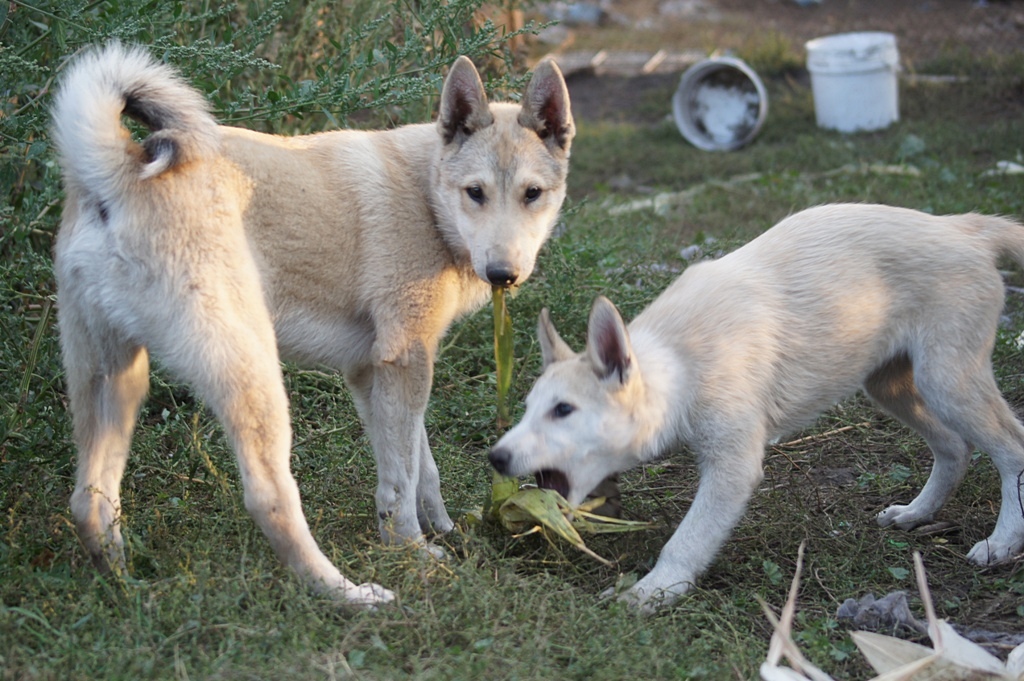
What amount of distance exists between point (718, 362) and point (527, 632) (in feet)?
3.97

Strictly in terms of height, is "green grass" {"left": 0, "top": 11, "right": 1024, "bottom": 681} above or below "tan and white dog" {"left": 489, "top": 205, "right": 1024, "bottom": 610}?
below

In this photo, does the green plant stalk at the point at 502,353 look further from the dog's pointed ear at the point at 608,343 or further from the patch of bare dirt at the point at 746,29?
the patch of bare dirt at the point at 746,29

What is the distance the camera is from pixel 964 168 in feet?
28.6

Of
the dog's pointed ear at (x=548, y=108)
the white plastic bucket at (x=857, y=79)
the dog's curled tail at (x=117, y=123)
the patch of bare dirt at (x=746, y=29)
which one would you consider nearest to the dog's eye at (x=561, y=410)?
the dog's pointed ear at (x=548, y=108)

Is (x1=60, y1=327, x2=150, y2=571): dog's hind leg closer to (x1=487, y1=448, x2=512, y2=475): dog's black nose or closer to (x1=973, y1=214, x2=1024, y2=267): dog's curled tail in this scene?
(x1=487, y1=448, x2=512, y2=475): dog's black nose

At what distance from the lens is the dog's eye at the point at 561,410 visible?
3.90 m

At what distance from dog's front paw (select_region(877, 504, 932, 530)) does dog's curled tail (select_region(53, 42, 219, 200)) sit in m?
3.02

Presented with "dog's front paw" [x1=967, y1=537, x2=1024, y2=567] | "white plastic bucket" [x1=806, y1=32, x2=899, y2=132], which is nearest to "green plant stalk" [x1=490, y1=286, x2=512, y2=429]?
"dog's front paw" [x1=967, y1=537, x2=1024, y2=567]

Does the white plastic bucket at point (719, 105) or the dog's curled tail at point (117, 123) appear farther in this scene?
the white plastic bucket at point (719, 105)

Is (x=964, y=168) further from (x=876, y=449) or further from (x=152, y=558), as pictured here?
(x=152, y=558)

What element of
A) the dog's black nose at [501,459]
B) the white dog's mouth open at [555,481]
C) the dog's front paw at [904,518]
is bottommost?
the dog's front paw at [904,518]

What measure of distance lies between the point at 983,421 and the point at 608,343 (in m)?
1.48

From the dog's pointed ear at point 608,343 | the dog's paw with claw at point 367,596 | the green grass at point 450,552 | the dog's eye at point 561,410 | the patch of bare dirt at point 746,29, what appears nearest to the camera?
the green grass at point 450,552

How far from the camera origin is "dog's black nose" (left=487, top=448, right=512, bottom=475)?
3812mm
